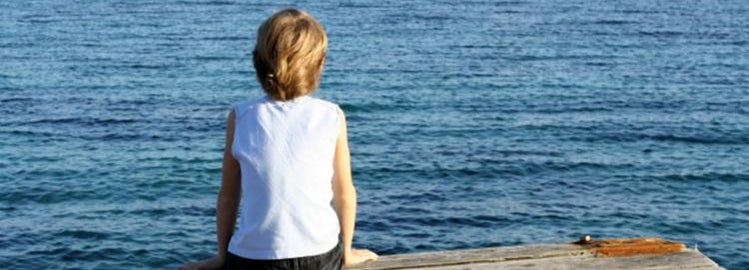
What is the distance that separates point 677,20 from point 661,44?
775 centimetres

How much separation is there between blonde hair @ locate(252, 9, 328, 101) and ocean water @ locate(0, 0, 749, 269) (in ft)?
32.3

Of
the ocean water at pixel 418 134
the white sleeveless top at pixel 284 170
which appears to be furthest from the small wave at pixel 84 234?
the white sleeveless top at pixel 284 170

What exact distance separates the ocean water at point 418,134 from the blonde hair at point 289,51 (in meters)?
9.84

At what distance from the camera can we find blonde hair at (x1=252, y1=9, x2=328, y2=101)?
14.1 feet

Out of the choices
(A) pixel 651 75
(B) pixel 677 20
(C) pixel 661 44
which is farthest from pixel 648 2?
(A) pixel 651 75

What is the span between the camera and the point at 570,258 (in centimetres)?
600

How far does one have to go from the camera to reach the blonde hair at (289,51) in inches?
170

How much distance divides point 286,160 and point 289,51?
18.3 inches

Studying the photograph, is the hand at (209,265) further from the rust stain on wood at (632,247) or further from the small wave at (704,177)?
the small wave at (704,177)

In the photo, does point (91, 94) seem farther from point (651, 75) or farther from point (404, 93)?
point (651, 75)

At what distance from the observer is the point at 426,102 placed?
2506 centimetres

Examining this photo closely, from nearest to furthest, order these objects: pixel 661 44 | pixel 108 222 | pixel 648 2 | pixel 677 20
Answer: pixel 108 222 < pixel 661 44 < pixel 677 20 < pixel 648 2

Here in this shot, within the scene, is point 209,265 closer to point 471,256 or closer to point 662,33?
point 471,256

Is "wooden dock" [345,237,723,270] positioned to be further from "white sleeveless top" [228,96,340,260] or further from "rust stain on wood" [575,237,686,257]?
"white sleeveless top" [228,96,340,260]
